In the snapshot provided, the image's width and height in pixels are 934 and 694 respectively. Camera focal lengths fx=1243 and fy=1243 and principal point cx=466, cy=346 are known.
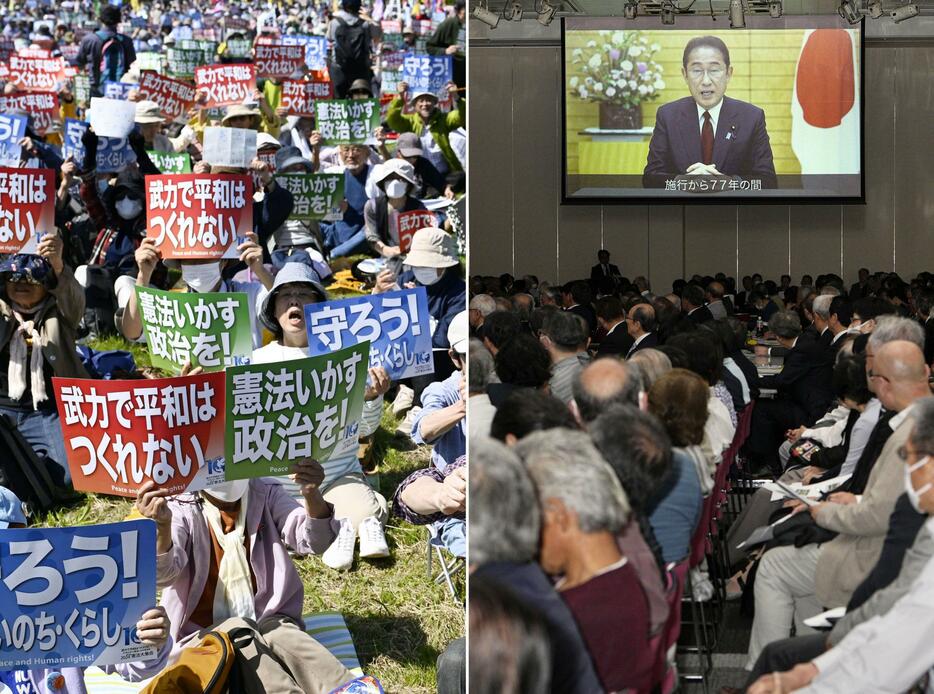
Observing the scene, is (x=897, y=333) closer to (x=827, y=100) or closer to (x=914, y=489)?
(x=914, y=489)

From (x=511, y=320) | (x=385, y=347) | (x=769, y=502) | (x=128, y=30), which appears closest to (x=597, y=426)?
(x=511, y=320)

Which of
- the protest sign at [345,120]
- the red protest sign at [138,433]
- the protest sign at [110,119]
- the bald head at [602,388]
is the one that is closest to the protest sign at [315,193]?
the protest sign at [110,119]

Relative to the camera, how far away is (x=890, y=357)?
1984 millimetres

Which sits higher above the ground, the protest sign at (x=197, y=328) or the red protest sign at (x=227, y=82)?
the red protest sign at (x=227, y=82)

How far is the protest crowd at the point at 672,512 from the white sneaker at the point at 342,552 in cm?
367

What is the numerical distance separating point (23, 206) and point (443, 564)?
3.50 meters

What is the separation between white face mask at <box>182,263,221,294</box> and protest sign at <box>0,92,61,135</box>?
24.0ft

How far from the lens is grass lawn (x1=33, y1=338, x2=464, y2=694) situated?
4.85 meters

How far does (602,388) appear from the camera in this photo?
6.41ft

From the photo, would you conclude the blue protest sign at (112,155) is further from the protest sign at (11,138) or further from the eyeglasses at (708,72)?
the eyeglasses at (708,72)

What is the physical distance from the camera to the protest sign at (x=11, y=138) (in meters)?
9.30

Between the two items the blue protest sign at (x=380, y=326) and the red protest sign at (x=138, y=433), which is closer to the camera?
the red protest sign at (x=138, y=433)

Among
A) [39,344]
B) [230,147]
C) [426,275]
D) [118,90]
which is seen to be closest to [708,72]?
[39,344]

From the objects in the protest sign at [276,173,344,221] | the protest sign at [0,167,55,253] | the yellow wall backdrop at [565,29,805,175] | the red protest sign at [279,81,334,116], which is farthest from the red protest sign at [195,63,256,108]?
the yellow wall backdrop at [565,29,805,175]
